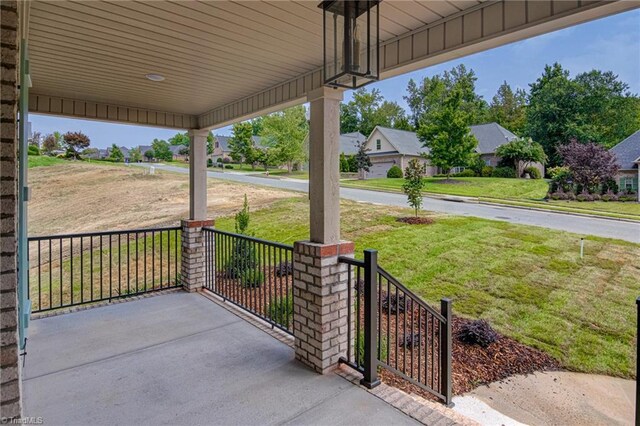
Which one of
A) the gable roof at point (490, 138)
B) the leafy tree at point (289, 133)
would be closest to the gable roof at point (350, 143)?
the leafy tree at point (289, 133)

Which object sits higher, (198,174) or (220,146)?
(220,146)

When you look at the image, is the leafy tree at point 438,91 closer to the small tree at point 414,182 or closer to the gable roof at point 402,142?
the gable roof at point 402,142

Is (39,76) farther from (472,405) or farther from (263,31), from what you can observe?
(472,405)

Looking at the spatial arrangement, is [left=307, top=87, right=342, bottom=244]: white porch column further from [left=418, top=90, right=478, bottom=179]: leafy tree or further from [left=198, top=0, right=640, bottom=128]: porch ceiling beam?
[left=418, top=90, right=478, bottom=179]: leafy tree

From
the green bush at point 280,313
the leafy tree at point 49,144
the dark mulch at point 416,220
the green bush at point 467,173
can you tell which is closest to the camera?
the green bush at point 280,313

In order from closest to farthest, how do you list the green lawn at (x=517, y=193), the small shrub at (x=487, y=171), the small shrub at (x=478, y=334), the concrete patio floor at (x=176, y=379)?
the concrete patio floor at (x=176, y=379) → the small shrub at (x=478, y=334) → the green lawn at (x=517, y=193) → the small shrub at (x=487, y=171)

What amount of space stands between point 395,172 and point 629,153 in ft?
40.1

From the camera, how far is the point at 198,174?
514cm

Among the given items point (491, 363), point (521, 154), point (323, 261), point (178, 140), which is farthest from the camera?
point (178, 140)

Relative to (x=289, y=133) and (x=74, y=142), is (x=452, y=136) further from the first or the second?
(x=74, y=142)

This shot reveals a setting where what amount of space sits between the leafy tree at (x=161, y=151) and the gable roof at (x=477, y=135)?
29.7m

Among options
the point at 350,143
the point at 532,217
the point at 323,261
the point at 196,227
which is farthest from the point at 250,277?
the point at 350,143

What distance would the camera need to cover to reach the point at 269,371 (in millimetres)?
2934

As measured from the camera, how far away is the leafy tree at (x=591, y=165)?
14.7 meters
